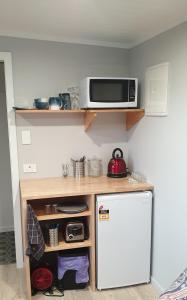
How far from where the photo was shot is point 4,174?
10.9ft

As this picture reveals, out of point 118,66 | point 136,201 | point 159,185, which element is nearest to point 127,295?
point 136,201

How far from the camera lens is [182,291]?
1.24 m

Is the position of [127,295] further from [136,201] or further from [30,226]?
[30,226]

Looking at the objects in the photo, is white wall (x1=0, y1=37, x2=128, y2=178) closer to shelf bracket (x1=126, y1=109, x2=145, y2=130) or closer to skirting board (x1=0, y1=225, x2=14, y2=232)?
shelf bracket (x1=126, y1=109, x2=145, y2=130)

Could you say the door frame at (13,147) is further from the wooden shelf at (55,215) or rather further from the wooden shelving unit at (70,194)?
the wooden shelf at (55,215)

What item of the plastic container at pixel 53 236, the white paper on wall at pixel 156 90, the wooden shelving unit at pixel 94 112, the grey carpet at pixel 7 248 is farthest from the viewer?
the grey carpet at pixel 7 248

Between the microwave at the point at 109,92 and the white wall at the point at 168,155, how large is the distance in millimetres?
172

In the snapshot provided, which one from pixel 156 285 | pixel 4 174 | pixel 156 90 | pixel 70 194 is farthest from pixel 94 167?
pixel 4 174

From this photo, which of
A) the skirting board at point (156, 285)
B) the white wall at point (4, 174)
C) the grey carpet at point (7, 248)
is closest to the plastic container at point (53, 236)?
the grey carpet at point (7, 248)

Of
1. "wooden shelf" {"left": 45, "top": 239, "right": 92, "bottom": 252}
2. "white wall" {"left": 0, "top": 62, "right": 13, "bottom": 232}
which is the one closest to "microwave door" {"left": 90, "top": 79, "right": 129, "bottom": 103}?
"wooden shelf" {"left": 45, "top": 239, "right": 92, "bottom": 252}

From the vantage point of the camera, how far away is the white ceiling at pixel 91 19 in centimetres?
164

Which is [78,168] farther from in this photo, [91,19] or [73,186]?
[91,19]

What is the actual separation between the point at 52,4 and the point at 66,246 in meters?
1.81

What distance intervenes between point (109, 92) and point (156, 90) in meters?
0.40
